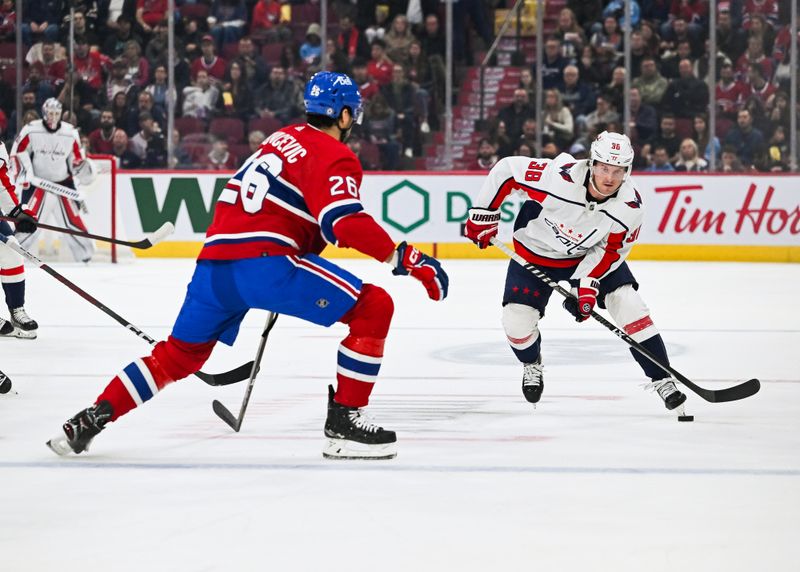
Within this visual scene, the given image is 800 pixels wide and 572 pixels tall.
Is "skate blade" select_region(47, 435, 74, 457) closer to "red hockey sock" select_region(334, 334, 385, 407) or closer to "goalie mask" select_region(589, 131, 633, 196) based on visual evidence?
"red hockey sock" select_region(334, 334, 385, 407)

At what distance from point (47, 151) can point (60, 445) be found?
715 cm

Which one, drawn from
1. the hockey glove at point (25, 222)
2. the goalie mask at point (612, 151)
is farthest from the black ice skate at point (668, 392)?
the hockey glove at point (25, 222)

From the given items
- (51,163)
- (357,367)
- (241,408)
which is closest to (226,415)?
(241,408)

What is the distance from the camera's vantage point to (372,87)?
11.7 meters

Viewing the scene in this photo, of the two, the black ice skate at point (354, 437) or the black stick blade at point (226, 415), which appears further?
the black stick blade at point (226, 415)

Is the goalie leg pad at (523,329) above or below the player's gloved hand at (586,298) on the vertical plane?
below

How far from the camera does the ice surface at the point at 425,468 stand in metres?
2.75

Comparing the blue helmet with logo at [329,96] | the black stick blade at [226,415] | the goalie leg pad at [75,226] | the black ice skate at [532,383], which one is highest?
the blue helmet with logo at [329,96]

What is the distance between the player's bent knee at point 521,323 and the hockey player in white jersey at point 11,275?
7.81 feet

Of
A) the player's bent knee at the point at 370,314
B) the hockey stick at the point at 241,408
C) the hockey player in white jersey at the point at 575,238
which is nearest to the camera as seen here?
the player's bent knee at the point at 370,314

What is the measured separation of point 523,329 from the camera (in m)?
4.79

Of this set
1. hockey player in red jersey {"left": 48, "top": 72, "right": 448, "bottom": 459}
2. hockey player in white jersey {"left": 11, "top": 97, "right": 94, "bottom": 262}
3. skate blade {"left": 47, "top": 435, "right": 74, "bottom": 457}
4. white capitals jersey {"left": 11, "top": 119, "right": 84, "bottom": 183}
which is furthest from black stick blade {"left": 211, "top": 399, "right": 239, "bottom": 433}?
white capitals jersey {"left": 11, "top": 119, "right": 84, "bottom": 183}

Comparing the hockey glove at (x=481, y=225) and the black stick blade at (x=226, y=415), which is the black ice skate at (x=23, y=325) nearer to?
the black stick blade at (x=226, y=415)

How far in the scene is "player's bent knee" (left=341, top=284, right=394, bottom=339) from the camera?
3.63m
